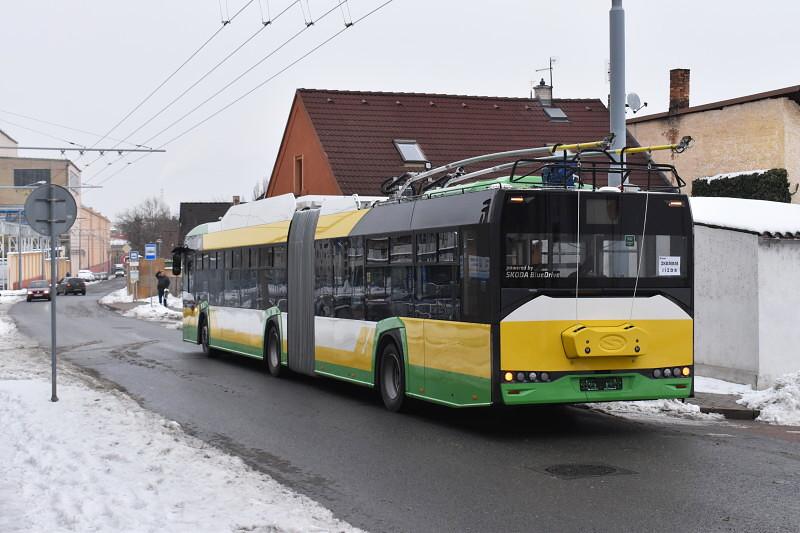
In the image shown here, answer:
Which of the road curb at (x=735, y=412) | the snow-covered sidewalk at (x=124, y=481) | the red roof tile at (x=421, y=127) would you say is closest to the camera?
the snow-covered sidewalk at (x=124, y=481)

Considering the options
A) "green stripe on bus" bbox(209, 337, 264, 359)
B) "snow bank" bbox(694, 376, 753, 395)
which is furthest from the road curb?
"green stripe on bus" bbox(209, 337, 264, 359)

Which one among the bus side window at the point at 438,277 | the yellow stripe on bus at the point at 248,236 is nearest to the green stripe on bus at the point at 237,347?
the yellow stripe on bus at the point at 248,236

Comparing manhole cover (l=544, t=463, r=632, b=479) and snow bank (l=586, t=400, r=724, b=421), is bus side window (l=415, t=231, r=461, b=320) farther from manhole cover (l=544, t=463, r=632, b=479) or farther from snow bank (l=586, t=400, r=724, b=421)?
snow bank (l=586, t=400, r=724, b=421)

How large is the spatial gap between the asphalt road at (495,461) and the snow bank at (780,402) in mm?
496

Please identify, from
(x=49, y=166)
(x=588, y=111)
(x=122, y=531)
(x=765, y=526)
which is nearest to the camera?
(x=122, y=531)

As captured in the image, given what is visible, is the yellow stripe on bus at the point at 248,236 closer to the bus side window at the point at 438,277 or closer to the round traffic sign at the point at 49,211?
the round traffic sign at the point at 49,211

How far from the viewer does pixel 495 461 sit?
32.8ft

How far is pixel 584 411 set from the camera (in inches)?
545

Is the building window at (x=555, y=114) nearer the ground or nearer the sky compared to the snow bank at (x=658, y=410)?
nearer the sky

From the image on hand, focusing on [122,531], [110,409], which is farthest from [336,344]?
[122,531]

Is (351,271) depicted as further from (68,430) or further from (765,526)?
(765,526)

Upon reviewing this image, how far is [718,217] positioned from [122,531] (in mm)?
12365

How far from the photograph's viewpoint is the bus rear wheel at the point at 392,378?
527 inches

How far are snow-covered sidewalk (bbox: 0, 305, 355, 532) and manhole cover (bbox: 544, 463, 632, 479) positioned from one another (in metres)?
2.41
